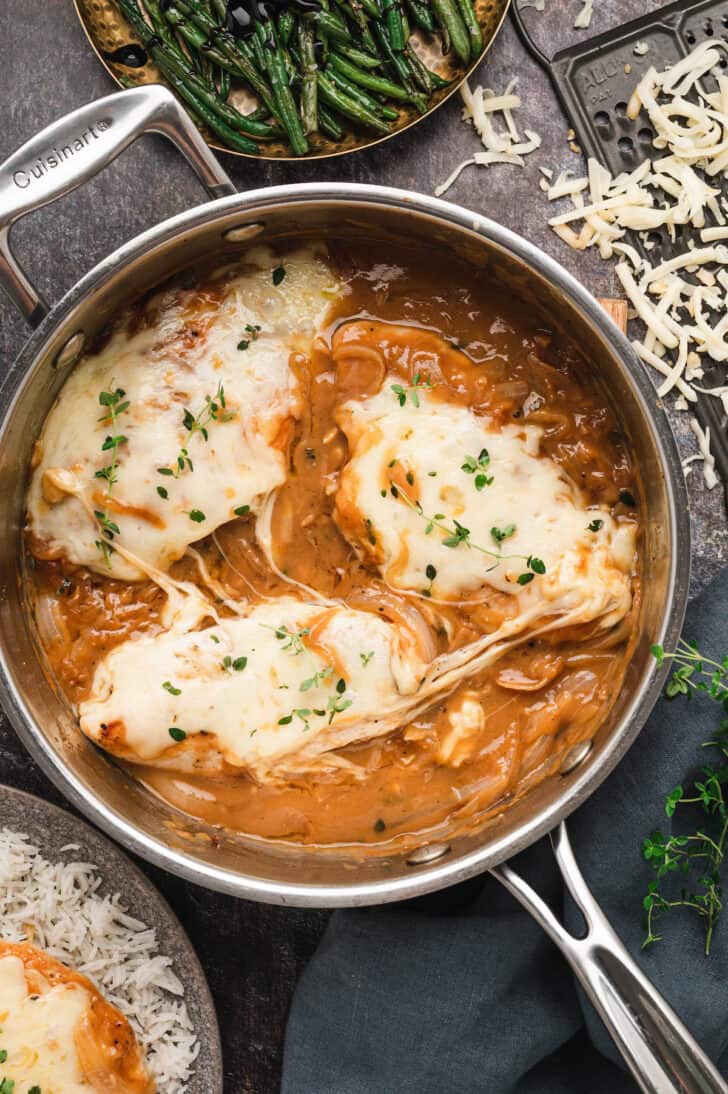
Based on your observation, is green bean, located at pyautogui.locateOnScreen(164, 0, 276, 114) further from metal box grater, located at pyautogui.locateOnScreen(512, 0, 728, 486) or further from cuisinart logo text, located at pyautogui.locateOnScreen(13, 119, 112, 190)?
metal box grater, located at pyautogui.locateOnScreen(512, 0, 728, 486)

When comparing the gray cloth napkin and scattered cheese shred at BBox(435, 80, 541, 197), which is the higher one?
scattered cheese shred at BBox(435, 80, 541, 197)

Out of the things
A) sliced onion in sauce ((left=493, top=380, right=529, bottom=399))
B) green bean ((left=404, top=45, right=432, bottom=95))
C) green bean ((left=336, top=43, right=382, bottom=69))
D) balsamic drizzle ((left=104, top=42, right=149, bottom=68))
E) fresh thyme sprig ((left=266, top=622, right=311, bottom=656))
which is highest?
balsamic drizzle ((left=104, top=42, right=149, bottom=68))

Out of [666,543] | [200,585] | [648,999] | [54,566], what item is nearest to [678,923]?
[648,999]

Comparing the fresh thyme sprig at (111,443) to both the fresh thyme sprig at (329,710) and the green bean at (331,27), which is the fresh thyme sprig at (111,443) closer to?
the fresh thyme sprig at (329,710)

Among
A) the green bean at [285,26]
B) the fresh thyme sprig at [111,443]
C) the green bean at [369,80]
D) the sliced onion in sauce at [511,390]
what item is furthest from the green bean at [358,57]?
the fresh thyme sprig at [111,443]

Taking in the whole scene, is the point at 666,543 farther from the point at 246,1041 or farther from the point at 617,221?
the point at 246,1041

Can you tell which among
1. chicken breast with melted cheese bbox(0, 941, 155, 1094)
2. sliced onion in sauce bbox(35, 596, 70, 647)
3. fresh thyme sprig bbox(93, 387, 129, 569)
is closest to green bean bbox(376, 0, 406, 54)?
fresh thyme sprig bbox(93, 387, 129, 569)

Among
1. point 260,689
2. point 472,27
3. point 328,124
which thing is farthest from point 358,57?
point 260,689
